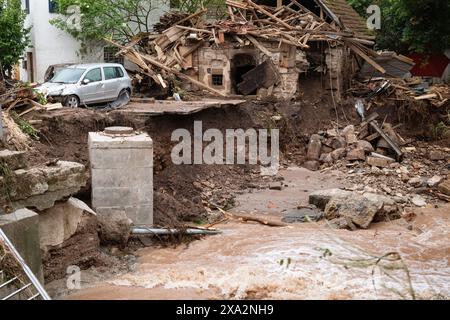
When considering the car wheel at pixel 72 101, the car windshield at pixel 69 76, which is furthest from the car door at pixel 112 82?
the car wheel at pixel 72 101

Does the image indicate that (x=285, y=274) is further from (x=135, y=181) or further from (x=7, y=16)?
(x=7, y=16)

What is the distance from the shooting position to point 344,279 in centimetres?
Result: 894

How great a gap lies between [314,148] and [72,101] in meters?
8.14

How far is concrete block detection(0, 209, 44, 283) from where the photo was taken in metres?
7.12

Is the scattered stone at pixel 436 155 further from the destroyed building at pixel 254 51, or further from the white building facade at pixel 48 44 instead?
the white building facade at pixel 48 44

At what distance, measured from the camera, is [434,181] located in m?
16.0

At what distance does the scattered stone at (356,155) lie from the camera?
17.8 m

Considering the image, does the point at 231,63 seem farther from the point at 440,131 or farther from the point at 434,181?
the point at 434,181

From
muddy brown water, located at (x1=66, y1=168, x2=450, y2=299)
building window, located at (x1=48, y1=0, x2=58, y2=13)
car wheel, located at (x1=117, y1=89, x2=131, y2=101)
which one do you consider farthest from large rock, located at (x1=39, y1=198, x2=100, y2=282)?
building window, located at (x1=48, y1=0, x2=58, y2=13)

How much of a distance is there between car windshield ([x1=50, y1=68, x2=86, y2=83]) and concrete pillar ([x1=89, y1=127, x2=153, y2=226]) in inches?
261

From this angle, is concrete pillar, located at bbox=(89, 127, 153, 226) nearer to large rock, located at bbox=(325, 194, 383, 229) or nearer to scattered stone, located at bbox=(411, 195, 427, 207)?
large rock, located at bbox=(325, 194, 383, 229)

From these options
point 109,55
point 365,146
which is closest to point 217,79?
point 365,146
